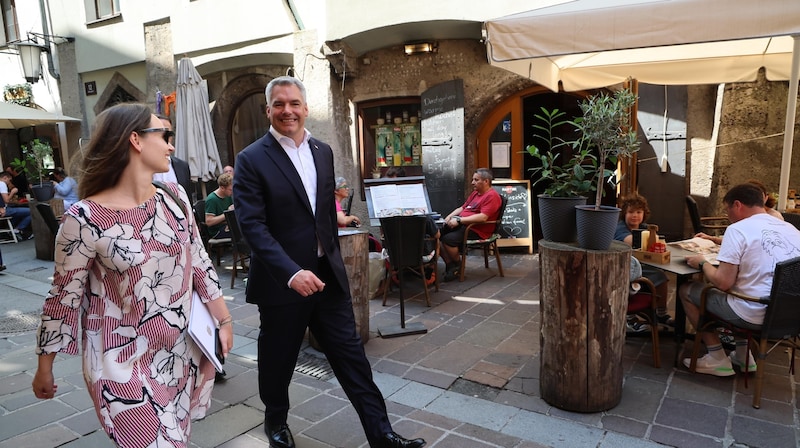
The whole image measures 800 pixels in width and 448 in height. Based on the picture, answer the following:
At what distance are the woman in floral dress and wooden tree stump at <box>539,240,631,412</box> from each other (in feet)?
6.85

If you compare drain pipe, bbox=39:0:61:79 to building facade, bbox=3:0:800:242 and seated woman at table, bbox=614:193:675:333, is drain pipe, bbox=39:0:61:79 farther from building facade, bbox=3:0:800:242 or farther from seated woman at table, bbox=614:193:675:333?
seated woman at table, bbox=614:193:675:333

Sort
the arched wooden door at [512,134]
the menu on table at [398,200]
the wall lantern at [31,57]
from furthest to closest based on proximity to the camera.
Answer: the wall lantern at [31,57], the arched wooden door at [512,134], the menu on table at [398,200]

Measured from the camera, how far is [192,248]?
195 cm

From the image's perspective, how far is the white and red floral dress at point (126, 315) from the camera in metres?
1.60

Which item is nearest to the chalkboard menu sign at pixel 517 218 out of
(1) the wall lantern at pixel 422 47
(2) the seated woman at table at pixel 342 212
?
(1) the wall lantern at pixel 422 47

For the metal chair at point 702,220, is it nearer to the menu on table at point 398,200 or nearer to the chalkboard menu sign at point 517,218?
the chalkboard menu sign at point 517,218

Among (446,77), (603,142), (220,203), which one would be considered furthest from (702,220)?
(220,203)

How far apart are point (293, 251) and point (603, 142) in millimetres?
1922

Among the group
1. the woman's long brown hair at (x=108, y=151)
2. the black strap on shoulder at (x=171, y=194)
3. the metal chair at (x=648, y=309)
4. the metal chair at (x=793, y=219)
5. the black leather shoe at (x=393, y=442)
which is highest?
the woman's long brown hair at (x=108, y=151)

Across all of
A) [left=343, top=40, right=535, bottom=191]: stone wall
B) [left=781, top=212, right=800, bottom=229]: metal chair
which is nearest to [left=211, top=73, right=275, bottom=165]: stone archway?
[left=343, top=40, right=535, bottom=191]: stone wall

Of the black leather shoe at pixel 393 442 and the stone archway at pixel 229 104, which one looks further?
the stone archway at pixel 229 104

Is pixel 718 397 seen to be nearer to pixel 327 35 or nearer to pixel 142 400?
pixel 142 400

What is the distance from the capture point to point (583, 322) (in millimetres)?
3039

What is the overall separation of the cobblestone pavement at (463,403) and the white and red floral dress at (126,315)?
1.39m
